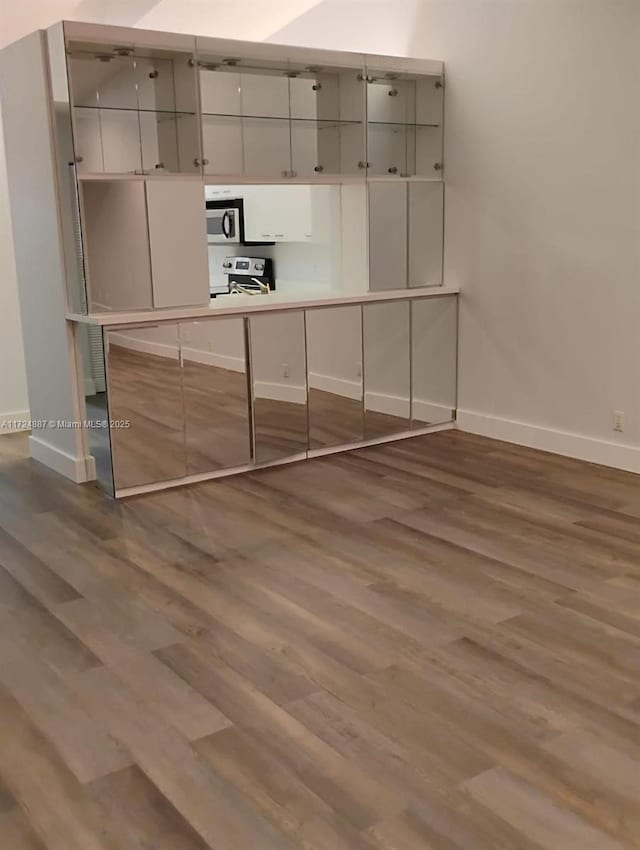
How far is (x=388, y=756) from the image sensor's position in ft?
7.97

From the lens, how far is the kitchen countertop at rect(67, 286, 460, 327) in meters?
4.63

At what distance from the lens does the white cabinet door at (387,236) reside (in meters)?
5.69

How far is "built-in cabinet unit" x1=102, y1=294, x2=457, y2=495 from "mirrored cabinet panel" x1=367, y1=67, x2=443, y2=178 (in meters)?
0.87

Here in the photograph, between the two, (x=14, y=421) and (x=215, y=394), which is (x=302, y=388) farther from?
(x=14, y=421)

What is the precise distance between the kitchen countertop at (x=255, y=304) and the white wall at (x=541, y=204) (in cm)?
42

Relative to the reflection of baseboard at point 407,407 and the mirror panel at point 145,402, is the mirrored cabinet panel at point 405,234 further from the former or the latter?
the mirror panel at point 145,402

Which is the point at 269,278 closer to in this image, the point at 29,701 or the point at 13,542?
the point at 13,542

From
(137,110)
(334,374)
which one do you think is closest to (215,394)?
(334,374)

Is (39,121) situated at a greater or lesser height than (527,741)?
greater

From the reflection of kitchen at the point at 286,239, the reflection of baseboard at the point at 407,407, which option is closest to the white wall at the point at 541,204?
the reflection of baseboard at the point at 407,407

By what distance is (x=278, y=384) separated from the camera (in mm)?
5211

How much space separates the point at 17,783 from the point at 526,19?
15.6 ft

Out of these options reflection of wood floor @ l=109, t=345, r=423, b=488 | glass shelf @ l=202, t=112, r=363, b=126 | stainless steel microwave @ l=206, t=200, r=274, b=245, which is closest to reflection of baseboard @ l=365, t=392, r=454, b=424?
reflection of wood floor @ l=109, t=345, r=423, b=488

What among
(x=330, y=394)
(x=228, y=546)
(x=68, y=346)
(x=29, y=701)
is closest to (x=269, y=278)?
(x=330, y=394)
